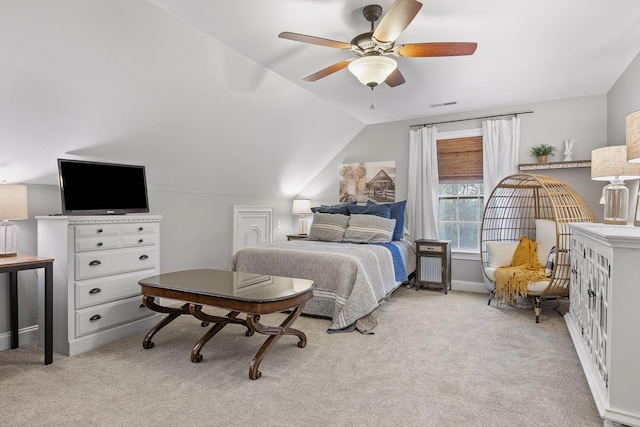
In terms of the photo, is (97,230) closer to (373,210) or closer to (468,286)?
(373,210)

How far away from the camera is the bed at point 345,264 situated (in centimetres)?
329

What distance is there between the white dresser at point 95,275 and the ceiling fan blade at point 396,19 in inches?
99.9

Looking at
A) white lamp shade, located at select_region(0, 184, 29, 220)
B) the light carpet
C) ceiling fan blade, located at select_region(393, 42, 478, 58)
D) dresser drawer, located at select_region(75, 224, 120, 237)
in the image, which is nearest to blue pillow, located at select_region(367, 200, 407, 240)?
the light carpet

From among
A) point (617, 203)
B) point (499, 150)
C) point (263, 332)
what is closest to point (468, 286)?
point (499, 150)

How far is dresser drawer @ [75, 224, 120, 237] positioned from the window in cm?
415

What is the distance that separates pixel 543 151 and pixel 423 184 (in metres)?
1.51

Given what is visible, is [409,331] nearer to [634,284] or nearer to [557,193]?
[634,284]

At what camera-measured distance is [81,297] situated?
9.07 feet

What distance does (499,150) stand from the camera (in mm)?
4641

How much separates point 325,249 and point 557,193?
2.62 m

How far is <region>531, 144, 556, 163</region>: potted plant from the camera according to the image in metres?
4.35

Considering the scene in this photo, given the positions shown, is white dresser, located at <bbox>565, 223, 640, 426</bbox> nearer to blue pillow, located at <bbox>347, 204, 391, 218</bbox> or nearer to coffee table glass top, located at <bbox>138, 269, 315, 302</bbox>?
coffee table glass top, located at <bbox>138, 269, 315, 302</bbox>

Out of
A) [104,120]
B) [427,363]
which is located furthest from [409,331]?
[104,120]

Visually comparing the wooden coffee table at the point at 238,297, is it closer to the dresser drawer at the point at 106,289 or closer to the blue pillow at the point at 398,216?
the dresser drawer at the point at 106,289
